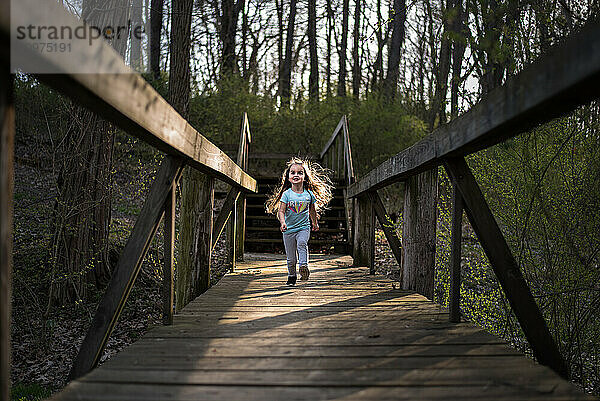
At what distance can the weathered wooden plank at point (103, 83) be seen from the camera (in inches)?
54.2

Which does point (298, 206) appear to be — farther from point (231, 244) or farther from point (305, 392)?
point (305, 392)

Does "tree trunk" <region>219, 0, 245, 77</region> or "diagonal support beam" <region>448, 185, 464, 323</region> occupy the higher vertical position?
"tree trunk" <region>219, 0, 245, 77</region>

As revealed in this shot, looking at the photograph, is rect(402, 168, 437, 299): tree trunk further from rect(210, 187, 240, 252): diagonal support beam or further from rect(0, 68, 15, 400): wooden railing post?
rect(0, 68, 15, 400): wooden railing post

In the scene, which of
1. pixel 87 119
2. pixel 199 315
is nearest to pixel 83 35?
pixel 199 315

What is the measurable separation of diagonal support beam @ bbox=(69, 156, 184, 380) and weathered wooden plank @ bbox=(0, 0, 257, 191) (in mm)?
368

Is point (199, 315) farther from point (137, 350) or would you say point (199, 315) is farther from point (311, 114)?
point (311, 114)

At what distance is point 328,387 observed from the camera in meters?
1.97

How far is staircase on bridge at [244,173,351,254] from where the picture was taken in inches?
390

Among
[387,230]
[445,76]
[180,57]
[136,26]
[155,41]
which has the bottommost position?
[387,230]

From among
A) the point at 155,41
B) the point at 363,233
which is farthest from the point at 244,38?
the point at 363,233

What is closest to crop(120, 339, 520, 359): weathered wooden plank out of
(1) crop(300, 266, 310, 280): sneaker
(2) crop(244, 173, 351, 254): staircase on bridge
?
(1) crop(300, 266, 310, 280): sneaker

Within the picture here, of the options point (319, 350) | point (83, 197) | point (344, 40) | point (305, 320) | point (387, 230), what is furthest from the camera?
point (344, 40)

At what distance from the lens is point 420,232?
13.2ft

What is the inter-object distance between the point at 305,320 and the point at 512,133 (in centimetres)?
167
